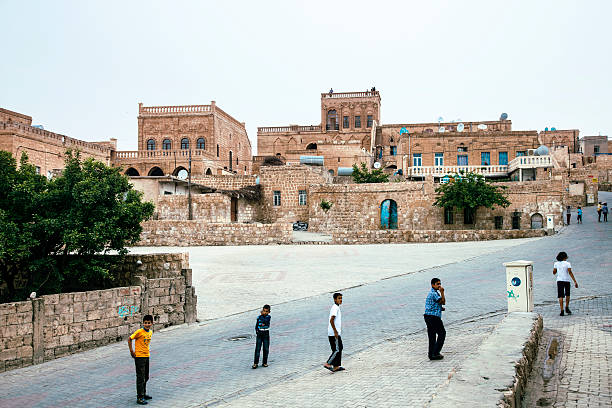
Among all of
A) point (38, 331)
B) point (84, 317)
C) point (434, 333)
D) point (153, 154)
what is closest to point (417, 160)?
point (153, 154)

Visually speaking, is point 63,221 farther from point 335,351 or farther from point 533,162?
point 533,162

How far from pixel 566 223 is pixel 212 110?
29981 millimetres

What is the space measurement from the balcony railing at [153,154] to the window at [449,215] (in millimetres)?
19896

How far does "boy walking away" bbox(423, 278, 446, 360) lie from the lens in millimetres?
8125

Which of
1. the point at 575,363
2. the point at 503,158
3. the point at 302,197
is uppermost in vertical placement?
the point at 503,158

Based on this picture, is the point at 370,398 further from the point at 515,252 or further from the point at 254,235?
the point at 254,235

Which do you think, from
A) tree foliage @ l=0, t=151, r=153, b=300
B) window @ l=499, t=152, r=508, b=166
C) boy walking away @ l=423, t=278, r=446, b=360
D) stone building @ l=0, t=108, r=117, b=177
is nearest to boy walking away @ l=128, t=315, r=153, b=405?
boy walking away @ l=423, t=278, r=446, b=360

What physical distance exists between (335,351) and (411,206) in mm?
27074

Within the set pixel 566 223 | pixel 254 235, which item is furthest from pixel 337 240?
pixel 566 223

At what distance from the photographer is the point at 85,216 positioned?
16281 mm

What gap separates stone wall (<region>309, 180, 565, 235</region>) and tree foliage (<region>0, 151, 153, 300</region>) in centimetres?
1581

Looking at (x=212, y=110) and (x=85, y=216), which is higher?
(x=212, y=110)

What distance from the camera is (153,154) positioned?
43844 millimetres

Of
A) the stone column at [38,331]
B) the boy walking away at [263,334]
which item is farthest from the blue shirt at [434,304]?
the stone column at [38,331]
